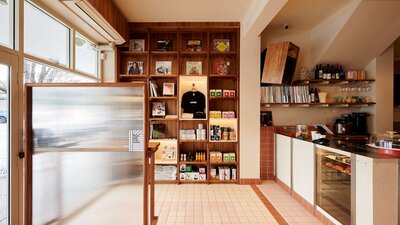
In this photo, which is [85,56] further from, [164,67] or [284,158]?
[284,158]

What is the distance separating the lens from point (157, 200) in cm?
354

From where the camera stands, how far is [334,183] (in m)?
2.75

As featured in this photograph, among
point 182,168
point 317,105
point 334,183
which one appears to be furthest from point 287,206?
point 317,105

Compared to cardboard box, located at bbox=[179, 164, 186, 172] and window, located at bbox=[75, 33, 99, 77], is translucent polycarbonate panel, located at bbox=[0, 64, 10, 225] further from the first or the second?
cardboard box, located at bbox=[179, 164, 186, 172]

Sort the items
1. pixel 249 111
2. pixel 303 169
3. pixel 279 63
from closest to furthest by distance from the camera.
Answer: pixel 303 169 < pixel 279 63 < pixel 249 111

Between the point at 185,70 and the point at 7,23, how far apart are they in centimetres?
281

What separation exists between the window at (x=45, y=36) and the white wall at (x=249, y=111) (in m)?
2.91

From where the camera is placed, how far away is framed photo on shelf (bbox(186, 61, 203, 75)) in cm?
449

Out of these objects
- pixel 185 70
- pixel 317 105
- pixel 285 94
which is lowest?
pixel 317 105

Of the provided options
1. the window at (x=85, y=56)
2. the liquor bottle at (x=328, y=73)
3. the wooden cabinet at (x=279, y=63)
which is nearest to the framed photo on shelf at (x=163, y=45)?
the window at (x=85, y=56)

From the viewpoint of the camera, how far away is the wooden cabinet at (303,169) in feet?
9.95

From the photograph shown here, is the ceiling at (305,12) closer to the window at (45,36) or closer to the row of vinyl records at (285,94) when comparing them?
the row of vinyl records at (285,94)

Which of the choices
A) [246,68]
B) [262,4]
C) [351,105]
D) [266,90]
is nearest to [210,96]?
[246,68]

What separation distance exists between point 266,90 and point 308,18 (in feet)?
4.86
